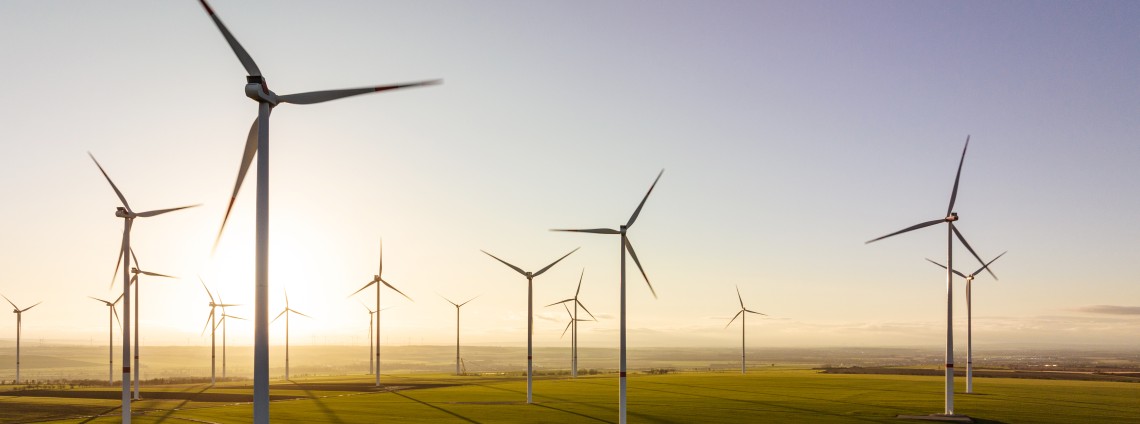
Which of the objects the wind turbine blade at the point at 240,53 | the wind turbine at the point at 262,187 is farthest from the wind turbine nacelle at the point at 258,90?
the wind turbine blade at the point at 240,53

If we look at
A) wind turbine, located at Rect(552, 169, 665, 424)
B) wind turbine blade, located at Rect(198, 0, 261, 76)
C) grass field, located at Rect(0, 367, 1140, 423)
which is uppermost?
wind turbine blade, located at Rect(198, 0, 261, 76)

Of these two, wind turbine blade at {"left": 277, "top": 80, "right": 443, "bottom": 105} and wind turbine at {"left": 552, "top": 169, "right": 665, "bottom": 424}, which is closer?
wind turbine blade at {"left": 277, "top": 80, "right": 443, "bottom": 105}

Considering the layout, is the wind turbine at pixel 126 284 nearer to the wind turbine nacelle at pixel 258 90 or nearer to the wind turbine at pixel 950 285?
the wind turbine nacelle at pixel 258 90

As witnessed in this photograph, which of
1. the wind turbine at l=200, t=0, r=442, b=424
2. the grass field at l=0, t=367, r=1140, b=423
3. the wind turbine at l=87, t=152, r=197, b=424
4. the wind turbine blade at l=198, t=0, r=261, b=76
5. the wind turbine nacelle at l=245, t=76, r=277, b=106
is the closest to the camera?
the wind turbine at l=200, t=0, r=442, b=424

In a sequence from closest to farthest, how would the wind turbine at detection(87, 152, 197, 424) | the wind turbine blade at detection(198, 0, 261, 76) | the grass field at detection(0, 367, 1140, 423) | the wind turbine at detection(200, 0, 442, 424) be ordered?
the wind turbine at detection(200, 0, 442, 424), the wind turbine blade at detection(198, 0, 261, 76), the wind turbine at detection(87, 152, 197, 424), the grass field at detection(0, 367, 1140, 423)

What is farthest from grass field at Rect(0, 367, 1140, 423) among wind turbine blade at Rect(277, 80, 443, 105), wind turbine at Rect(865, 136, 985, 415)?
wind turbine blade at Rect(277, 80, 443, 105)

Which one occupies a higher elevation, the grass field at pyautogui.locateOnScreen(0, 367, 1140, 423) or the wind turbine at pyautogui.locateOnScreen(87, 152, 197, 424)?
the wind turbine at pyautogui.locateOnScreen(87, 152, 197, 424)

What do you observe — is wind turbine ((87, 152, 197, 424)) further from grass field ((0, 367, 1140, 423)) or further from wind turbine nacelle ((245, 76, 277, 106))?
wind turbine nacelle ((245, 76, 277, 106))

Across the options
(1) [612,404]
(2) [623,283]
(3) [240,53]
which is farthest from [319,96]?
(1) [612,404]
